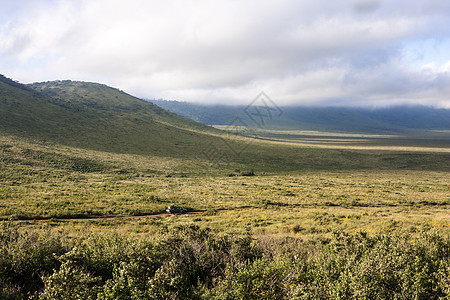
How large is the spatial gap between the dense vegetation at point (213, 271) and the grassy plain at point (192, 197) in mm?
7827

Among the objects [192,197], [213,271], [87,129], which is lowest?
[192,197]

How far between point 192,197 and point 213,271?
85.4 ft

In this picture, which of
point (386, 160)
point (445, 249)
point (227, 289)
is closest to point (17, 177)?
point (227, 289)

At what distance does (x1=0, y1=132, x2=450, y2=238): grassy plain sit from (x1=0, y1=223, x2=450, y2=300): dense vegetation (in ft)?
25.7

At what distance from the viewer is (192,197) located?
36.1 m

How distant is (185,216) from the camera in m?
26.1

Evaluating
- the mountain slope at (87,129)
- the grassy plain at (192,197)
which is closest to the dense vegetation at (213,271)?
the grassy plain at (192,197)

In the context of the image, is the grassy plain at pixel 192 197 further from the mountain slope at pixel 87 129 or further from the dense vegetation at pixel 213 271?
the mountain slope at pixel 87 129

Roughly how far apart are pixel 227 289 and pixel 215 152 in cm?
8700

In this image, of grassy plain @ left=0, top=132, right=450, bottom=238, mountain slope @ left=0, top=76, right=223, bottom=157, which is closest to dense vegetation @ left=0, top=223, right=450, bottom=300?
grassy plain @ left=0, top=132, right=450, bottom=238

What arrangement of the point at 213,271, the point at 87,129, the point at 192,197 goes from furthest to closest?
the point at 87,129 < the point at 192,197 < the point at 213,271

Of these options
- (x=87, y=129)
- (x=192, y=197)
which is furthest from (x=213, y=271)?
(x=87, y=129)

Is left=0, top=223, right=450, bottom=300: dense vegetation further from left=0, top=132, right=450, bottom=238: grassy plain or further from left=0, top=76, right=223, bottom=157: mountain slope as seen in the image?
left=0, top=76, right=223, bottom=157: mountain slope

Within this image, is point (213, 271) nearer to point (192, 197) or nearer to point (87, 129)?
point (192, 197)
